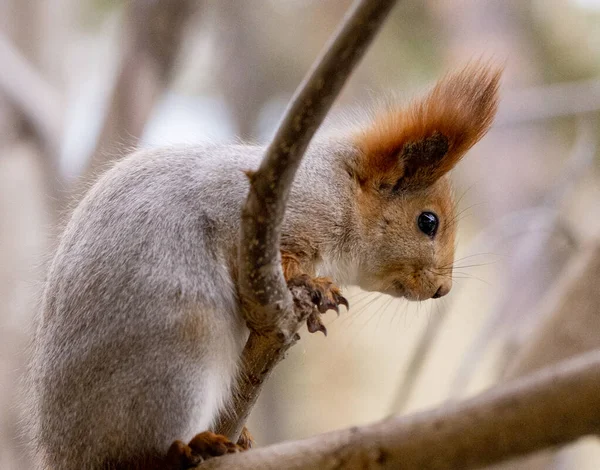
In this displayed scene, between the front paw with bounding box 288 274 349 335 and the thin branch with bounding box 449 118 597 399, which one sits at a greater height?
the front paw with bounding box 288 274 349 335

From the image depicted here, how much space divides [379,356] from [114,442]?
15.0ft

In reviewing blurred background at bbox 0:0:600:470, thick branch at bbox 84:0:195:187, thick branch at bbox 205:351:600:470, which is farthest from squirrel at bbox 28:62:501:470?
thick branch at bbox 84:0:195:187

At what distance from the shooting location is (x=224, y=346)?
188cm

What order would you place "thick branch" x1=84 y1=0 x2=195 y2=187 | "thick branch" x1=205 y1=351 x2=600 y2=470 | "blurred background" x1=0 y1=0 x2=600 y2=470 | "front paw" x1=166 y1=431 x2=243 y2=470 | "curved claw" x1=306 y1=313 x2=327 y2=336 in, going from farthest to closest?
1. "thick branch" x1=84 y1=0 x2=195 y2=187
2. "blurred background" x1=0 y1=0 x2=600 y2=470
3. "curved claw" x1=306 y1=313 x2=327 y2=336
4. "front paw" x1=166 y1=431 x2=243 y2=470
5. "thick branch" x1=205 y1=351 x2=600 y2=470

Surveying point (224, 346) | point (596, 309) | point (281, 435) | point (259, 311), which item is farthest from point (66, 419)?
point (281, 435)

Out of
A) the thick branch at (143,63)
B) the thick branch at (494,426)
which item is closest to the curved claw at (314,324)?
the thick branch at (494,426)

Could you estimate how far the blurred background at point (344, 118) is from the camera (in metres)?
3.61

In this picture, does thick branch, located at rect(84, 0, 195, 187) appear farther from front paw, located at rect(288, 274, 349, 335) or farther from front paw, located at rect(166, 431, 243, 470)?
front paw, located at rect(166, 431, 243, 470)

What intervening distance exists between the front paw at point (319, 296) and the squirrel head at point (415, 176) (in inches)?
17.7

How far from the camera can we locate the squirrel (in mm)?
1758

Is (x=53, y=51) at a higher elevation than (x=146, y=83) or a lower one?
lower

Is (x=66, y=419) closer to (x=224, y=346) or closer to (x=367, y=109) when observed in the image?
(x=224, y=346)

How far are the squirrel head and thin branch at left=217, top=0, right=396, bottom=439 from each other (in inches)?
23.1

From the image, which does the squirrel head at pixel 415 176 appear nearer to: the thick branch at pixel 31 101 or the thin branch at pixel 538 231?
the thin branch at pixel 538 231
